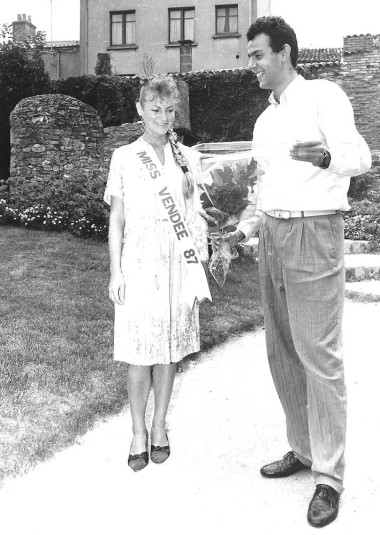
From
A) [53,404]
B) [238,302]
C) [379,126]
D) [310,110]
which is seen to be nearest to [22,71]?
[379,126]

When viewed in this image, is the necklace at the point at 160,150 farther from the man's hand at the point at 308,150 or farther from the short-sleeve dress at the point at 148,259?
the man's hand at the point at 308,150

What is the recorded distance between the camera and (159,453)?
10.6 ft

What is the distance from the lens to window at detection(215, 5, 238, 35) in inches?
960

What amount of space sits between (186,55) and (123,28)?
3024 mm

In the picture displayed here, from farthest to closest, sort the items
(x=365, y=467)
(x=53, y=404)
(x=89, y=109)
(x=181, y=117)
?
(x=181, y=117) → (x=89, y=109) → (x=53, y=404) → (x=365, y=467)

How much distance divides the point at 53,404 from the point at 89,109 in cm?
1078

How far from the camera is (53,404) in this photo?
13.1 feet

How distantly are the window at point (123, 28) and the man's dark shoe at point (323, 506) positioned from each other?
2473cm

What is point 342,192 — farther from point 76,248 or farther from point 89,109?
point 89,109

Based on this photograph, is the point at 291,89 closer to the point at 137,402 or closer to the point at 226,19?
the point at 137,402

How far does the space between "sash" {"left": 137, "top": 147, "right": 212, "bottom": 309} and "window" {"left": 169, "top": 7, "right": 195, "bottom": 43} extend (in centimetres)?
2318

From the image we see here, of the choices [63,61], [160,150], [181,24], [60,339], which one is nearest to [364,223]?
[60,339]

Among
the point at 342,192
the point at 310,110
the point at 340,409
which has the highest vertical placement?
the point at 310,110

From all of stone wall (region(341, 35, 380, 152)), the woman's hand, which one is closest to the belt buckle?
the woman's hand
